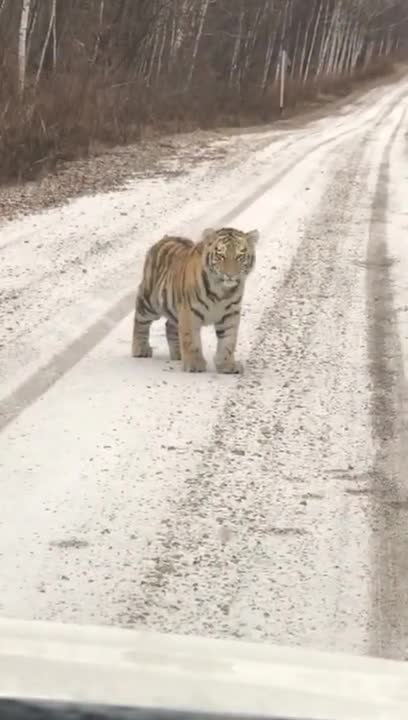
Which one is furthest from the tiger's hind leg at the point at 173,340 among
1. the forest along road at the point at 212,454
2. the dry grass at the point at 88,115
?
the dry grass at the point at 88,115

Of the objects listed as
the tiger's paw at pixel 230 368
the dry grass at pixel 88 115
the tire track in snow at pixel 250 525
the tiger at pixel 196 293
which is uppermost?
the tiger at pixel 196 293

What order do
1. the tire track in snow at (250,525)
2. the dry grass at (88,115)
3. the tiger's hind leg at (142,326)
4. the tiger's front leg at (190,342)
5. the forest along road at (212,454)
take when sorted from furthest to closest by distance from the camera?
the dry grass at (88,115)
the tiger's hind leg at (142,326)
the tiger's front leg at (190,342)
the forest along road at (212,454)
the tire track in snow at (250,525)

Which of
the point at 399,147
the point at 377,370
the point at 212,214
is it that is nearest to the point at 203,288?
the point at 377,370

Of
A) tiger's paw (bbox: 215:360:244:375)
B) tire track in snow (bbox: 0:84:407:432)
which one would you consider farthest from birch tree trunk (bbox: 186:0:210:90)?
tiger's paw (bbox: 215:360:244:375)

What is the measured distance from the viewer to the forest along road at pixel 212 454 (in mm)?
4191

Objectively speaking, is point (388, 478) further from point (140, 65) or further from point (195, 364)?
point (140, 65)

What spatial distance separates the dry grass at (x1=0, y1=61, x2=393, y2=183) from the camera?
52.6 feet

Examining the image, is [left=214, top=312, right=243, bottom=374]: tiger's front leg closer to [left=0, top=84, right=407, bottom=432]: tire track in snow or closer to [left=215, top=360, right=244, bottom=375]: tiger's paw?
[left=215, top=360, right=244, bottom=375]: tiger's paw

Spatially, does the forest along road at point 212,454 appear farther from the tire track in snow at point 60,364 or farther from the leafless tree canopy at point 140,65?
the leafless tree canopy at point 140,65

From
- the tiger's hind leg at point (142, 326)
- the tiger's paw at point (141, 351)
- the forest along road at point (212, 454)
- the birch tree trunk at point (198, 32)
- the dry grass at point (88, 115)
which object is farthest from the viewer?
the birch tree trunk at point (198, 32)

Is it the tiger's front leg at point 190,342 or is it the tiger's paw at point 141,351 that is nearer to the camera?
the tiger's front leg at point 190,342

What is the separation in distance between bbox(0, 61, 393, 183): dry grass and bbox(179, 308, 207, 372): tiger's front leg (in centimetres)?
860

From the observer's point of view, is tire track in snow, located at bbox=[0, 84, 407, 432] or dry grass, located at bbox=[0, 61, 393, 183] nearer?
tire track in snow, located at bbox=[0, 84, 407, 432]

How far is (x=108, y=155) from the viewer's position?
61.6 ft
